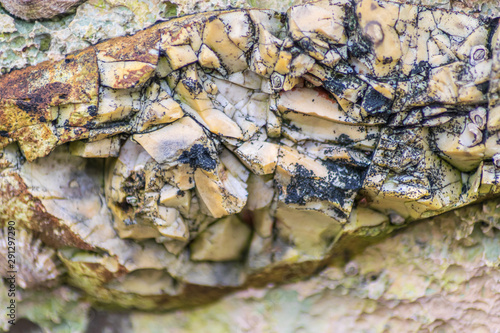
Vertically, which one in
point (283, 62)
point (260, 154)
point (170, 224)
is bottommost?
point (170, 224)

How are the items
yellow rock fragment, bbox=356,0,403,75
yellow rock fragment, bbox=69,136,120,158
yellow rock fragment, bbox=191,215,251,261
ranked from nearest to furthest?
yellow rock fragment, bbox=356,0,403,75, yellow rock fragment, bbox=69,136,120,158, yellow rock fragment, bbox=191,215,251,261

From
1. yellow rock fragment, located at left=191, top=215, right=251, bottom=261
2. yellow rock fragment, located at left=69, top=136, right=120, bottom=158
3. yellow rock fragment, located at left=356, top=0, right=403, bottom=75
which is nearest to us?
yellow rock fragment, located at left=356, top=0, right=403, bottom=75

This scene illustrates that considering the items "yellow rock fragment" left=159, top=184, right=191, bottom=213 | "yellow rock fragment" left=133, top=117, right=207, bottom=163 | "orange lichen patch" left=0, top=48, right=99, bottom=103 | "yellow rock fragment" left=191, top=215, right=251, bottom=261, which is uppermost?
"orange lichen patch" left=0, top=48, right=99, bottom=103

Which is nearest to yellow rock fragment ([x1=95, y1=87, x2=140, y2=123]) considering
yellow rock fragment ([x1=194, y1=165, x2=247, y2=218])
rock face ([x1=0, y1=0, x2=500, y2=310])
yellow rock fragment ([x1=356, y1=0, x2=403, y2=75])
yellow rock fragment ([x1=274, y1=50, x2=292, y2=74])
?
rock face ([x1=0, y1=0, x2=500, y2=310])

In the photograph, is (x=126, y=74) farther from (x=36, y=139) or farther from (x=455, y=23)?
(x=455, y=23)

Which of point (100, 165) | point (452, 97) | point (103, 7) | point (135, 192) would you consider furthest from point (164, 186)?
point (452, 97)

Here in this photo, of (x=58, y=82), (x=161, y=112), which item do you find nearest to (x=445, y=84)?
(x=161, y=112)

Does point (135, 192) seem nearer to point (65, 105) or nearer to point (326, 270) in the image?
point (65, 105)

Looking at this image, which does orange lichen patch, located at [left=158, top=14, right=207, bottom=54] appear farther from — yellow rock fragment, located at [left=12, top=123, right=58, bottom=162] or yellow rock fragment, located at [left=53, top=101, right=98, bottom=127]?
yellow rock fragment, located at [left=12, top=123, right=58, bottom=162]
